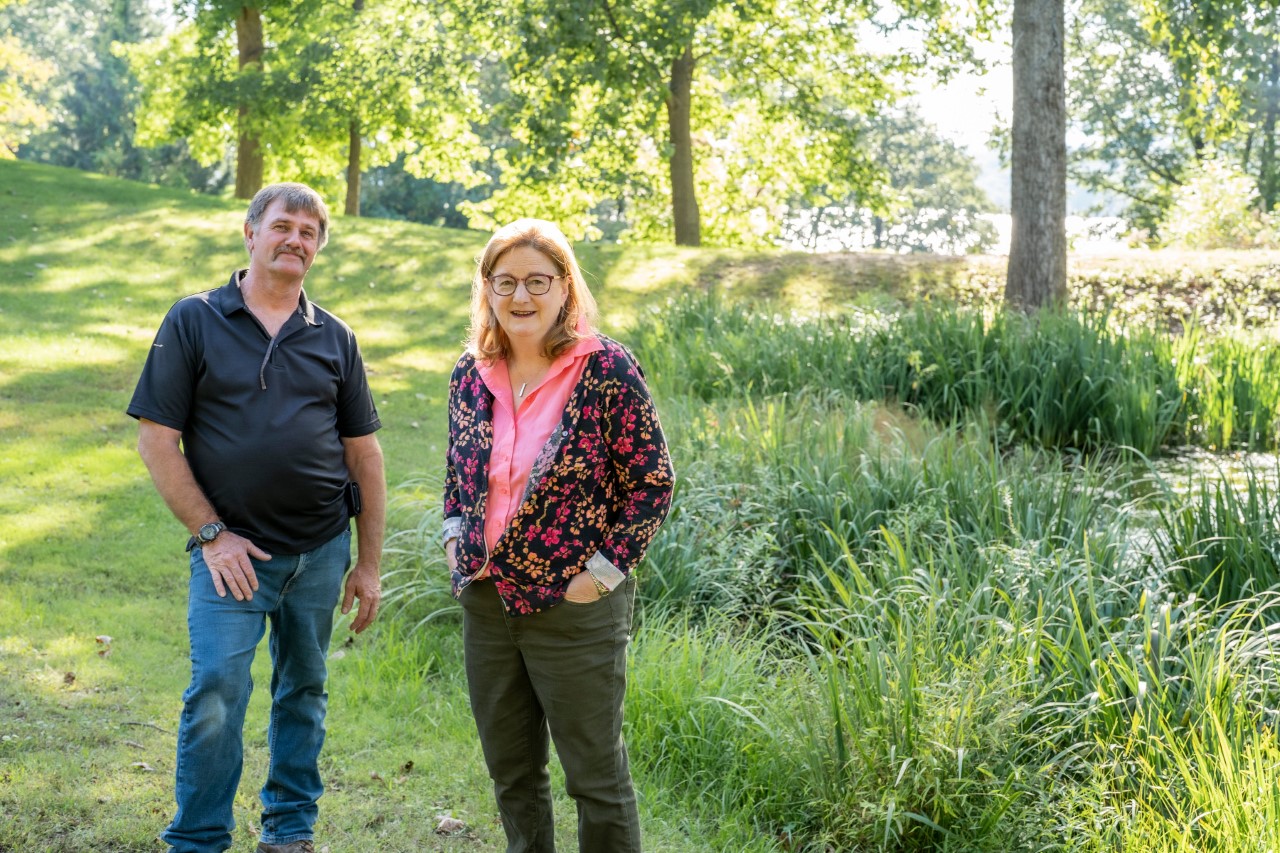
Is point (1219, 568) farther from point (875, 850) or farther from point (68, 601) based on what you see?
point (68, 601)

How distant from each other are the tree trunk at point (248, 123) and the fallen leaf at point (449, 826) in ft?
59.7

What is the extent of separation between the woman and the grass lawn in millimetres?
1097

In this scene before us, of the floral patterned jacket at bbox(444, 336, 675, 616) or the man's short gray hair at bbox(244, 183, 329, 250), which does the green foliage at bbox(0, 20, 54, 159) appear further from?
the floral patterned jacket at bbox(444, 336, 675, 616)

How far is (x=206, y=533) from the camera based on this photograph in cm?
307

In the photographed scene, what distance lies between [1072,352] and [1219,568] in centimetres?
374

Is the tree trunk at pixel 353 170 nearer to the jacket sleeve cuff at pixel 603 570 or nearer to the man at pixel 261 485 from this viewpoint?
the man at pixel 261 485

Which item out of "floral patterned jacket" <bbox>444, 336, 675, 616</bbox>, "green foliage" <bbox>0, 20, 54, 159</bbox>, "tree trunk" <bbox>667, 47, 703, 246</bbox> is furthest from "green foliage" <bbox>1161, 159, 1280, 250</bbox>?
"green foliage" <bbox>0, 20, 54, 159</bbox>

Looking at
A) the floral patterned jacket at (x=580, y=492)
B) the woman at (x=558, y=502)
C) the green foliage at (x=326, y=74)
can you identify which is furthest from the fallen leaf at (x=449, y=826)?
the green foliage at (x=326, y=74)

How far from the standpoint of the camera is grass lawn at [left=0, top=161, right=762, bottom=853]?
389 cm

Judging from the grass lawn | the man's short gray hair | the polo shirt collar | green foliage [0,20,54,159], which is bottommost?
the grass lawn

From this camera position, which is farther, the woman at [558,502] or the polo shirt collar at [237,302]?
the polo shirt collar at [237,302]

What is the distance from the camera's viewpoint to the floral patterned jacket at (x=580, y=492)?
2828 mm

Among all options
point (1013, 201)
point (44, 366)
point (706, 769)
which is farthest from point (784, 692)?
point (1013, 201)

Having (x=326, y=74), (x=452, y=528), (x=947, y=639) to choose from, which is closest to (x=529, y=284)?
(x=452, y=528)
